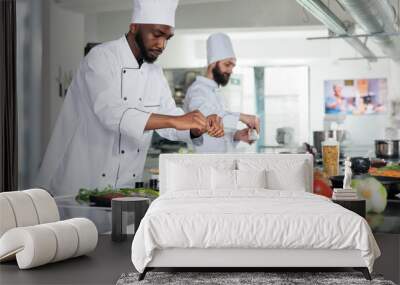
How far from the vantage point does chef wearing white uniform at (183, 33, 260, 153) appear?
7.88 meters

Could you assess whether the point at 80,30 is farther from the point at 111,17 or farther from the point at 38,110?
the point at 38,110

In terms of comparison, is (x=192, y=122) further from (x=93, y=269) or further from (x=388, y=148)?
(x=93, y=269)

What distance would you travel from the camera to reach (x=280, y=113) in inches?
313

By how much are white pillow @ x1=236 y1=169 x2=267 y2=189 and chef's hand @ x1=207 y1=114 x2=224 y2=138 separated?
3.90 feet

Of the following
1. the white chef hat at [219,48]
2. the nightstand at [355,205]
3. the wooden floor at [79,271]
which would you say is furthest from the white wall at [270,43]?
the wooden floor at [79,271]

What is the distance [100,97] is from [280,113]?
2.05 m

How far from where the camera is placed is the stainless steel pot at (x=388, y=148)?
767 cm

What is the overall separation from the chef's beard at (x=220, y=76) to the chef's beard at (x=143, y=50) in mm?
696

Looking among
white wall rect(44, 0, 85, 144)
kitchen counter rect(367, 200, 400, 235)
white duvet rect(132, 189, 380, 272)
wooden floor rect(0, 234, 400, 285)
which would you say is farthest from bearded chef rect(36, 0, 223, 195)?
white duvet rect(132, 189, 380, 272)

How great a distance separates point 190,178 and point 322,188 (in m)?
1.70

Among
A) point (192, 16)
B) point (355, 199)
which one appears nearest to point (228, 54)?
point (192, 16)

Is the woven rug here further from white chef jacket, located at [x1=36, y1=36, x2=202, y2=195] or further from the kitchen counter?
white chef jacket, located at [x1=36, y1=36, x2=202, y2=195]

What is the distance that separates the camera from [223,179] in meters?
6.70

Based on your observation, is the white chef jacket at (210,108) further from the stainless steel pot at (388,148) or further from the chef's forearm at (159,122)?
the stainless steel pot at (388,148)
